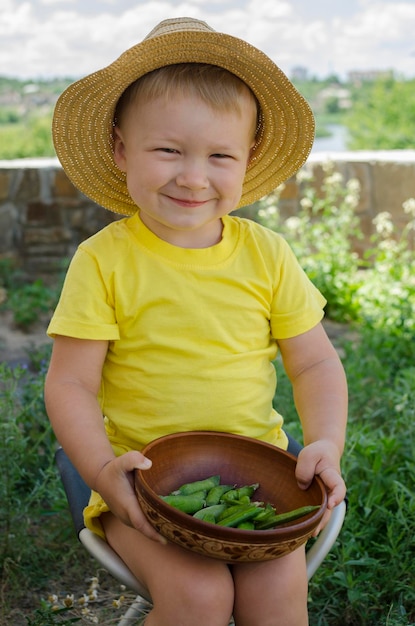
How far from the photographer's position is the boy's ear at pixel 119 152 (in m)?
1.67

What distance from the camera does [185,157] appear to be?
1.50m

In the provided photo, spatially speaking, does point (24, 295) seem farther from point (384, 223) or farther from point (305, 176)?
point (384, 223)

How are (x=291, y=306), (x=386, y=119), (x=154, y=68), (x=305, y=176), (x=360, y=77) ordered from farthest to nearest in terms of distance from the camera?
(x=360, y=77) < (x=386, y=119) < (x=305, y=176) < (x=291, y=306) < (x=154, y=68)

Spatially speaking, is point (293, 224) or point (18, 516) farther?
point (293, 224)

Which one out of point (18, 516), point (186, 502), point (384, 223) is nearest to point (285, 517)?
point (186, 502)

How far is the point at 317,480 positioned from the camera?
4.64ft

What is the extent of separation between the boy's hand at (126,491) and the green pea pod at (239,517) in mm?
106

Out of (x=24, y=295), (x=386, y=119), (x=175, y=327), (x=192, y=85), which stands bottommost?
(x=24, y=295)

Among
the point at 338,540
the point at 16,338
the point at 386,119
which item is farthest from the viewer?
the point at 386,119

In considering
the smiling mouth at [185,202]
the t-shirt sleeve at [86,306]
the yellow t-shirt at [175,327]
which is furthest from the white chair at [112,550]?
the smiling mouth at [185,202]

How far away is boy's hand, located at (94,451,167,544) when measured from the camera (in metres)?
1.32

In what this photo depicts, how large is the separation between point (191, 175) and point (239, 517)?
2.04ft

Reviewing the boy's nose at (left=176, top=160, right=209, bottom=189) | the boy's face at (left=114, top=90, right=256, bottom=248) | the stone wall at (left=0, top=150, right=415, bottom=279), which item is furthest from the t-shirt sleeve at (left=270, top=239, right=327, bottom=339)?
the stone wall at (left=0, top=150, right=415, bottom=279)

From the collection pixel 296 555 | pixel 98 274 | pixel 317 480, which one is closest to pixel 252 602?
pixel 296 555
